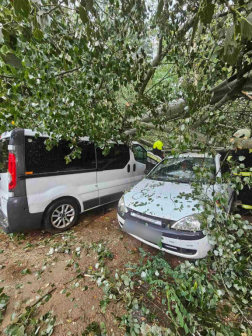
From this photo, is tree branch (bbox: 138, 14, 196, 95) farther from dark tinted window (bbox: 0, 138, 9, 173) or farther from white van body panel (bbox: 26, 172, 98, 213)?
dark tinted window (bbox: 0, 138, 9, 173)

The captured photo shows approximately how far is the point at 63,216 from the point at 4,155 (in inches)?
61.5

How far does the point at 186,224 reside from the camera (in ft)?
6.79

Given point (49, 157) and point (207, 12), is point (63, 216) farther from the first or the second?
point (207, 12)

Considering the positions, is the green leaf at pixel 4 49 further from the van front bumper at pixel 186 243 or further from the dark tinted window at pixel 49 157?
the van front bumper at pixel 186 243

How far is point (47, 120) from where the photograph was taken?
6.86 ft

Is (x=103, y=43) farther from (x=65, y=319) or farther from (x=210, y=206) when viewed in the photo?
(x=65, y=319)

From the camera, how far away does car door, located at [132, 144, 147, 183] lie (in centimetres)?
478

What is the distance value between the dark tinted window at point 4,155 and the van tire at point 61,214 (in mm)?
1060

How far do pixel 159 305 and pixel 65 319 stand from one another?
39.0 inches

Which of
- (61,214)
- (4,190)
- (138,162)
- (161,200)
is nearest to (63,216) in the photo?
(61,214)

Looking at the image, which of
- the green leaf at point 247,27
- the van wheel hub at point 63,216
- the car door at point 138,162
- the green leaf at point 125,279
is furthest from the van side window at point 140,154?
the green leaf at point 247,27

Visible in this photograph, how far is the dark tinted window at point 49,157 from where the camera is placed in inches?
104

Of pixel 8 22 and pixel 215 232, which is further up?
pixel 8 22

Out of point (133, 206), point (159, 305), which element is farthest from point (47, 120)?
point (159, 305)
